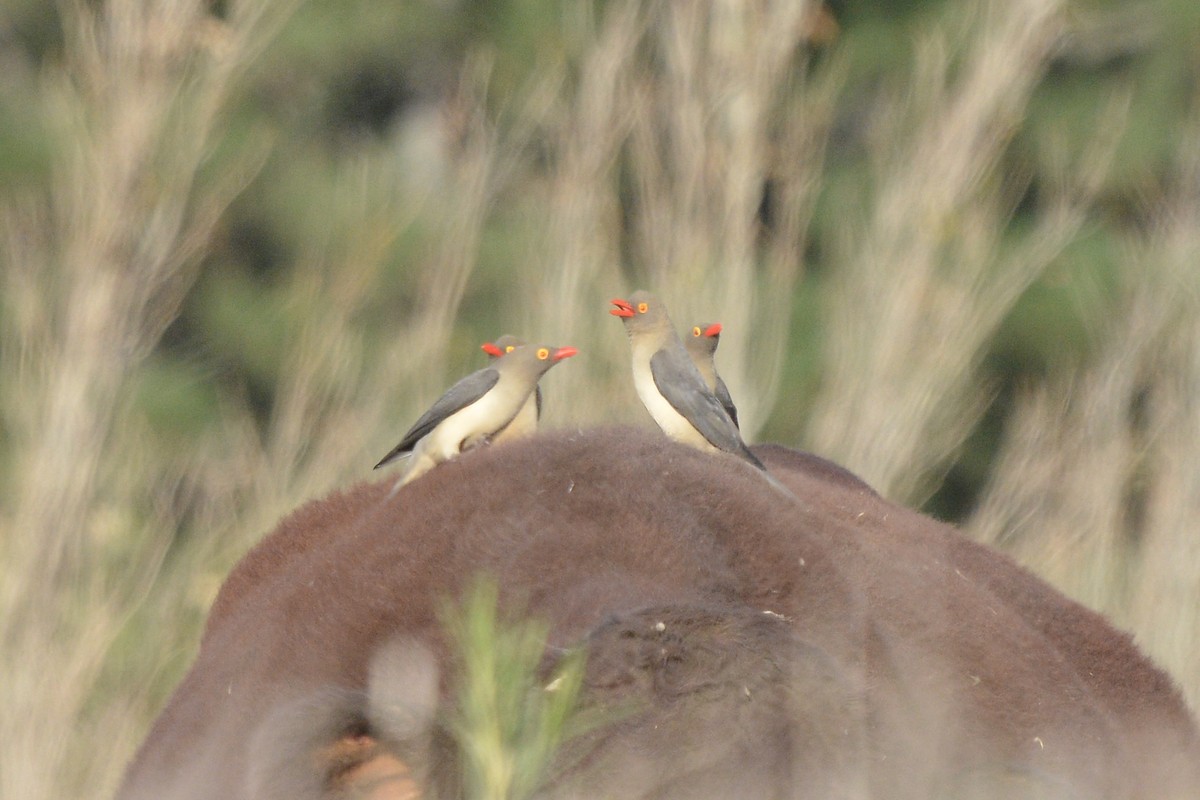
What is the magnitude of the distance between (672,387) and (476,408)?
40cm

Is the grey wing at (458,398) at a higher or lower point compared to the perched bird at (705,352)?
higher

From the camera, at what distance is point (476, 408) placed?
3.22 m

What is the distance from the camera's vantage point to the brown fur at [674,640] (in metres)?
1.96

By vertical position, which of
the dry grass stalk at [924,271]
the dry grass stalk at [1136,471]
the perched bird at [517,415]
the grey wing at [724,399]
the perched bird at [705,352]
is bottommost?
the dry grass stalk at [1136,471]

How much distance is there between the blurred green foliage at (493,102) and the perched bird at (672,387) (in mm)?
5944

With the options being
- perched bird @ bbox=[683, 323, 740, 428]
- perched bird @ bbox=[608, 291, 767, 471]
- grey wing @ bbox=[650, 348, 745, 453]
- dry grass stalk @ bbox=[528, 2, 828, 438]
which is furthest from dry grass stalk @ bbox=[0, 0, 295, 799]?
grey wing @ bbox=[650, 348, 745, 453]

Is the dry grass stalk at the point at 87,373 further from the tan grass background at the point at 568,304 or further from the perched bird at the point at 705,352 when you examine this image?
the perched bird at the point at 705,352

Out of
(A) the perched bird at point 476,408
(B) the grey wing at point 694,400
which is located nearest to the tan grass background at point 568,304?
(B) the grey wing at point 694,400

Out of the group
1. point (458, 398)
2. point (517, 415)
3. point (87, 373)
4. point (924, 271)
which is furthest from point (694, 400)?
point (924, 271)

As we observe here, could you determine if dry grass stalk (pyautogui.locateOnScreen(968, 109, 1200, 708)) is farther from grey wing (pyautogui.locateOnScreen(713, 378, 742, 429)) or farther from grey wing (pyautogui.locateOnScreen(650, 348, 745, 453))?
grey wing (pyautogui.locateOnScreen(650, 348, 745, 453))

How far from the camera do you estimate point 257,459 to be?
7457 millimetres

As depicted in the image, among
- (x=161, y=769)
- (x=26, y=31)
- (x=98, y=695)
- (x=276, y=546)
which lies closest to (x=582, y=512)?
(x=161, y=769)

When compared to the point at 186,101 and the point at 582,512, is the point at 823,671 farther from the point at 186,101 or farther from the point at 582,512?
the point at 186,101

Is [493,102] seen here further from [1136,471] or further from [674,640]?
[674,640]
